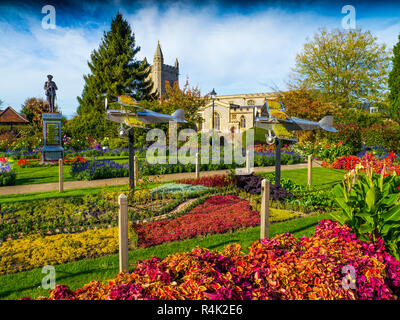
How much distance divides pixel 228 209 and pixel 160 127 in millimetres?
15618

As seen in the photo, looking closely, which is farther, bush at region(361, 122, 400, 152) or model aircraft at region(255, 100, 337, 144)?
bush at region(361, 122, 400, 152)

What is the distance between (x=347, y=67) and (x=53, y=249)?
3059 cm

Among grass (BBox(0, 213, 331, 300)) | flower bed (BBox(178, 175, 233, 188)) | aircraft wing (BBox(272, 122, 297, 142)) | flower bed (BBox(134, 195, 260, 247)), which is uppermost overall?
aircraft wing (BBox(272, 122, 297, 142))

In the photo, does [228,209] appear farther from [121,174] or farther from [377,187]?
[121,174]

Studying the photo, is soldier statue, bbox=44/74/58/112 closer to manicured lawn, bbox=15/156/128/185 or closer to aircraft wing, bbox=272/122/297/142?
manicured lawn, bbox=15/156/128/185

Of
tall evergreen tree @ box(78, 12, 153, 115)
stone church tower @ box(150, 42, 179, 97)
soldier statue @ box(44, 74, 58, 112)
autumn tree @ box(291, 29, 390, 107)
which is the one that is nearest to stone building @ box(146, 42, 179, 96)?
stone church tower @ box(150, 42, 179, 97)

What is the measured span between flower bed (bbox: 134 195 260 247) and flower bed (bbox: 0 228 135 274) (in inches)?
18.6

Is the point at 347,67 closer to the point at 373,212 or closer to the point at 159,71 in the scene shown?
the point at 373,212

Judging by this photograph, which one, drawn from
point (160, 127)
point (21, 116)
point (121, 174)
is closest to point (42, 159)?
point (121, 174)

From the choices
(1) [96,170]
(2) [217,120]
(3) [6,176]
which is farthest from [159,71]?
(3) [6,176]

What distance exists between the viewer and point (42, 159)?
15.8 metres

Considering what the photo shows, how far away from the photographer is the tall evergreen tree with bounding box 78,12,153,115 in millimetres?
36406

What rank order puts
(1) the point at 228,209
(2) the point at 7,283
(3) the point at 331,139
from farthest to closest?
(3) the point at 331,139 < (1) the point at 228,209 < (2) the point at 7,283

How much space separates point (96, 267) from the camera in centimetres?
430
